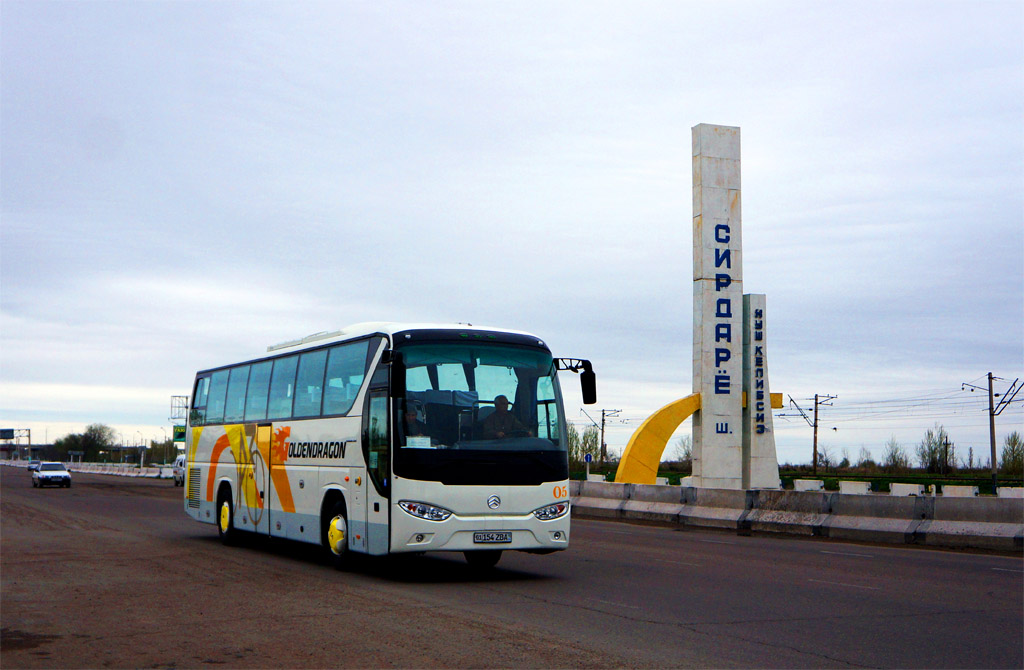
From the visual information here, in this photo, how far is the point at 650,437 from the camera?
3319 centimetres

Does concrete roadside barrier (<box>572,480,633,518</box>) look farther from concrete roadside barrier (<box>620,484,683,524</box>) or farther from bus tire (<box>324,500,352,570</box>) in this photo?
bus tire (<box>324,500,352,570</box>)

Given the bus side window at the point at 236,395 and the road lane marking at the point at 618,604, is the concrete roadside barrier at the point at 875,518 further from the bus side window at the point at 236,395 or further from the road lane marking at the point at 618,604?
the bus side window at the point at 236,395

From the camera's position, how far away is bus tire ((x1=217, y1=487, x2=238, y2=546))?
61.3ft

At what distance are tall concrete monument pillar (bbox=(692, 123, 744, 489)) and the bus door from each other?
21153 millimetres

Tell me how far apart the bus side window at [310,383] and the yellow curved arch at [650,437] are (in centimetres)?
1837

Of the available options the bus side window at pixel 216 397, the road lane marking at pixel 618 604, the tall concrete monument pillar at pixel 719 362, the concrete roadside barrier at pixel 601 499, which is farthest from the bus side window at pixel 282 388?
the tall concrete monument pillar at pixel 719 362

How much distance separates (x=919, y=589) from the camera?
12.3 meters

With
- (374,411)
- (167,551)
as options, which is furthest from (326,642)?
(167,551)

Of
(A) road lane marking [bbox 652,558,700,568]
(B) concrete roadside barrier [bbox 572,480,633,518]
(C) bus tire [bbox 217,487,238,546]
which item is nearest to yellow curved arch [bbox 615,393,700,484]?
(B) concrete roadside barrier [bbox 572,480,633,518]

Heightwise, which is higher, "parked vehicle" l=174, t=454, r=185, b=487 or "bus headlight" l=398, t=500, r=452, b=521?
"bus headlight" l=398, t=500, r=452, b=521

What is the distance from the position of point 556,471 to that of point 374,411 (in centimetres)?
250

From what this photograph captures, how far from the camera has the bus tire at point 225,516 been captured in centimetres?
1867

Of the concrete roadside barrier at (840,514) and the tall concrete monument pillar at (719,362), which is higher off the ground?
the tall concrete monument pillar at (719,362)

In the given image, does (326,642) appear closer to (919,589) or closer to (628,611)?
(628,611)
